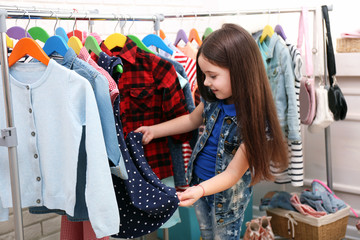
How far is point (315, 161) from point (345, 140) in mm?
288

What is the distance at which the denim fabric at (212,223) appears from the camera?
1.93 m

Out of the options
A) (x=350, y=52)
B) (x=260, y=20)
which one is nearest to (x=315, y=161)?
(x=350, y=52)

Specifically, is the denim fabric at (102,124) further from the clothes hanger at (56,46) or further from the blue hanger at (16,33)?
the blue hanger at (16,33)

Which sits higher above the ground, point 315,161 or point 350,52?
point 350,52

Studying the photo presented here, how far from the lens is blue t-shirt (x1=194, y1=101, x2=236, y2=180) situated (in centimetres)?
190

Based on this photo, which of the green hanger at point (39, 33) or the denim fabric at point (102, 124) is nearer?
the denim fabric at point (102, 124)

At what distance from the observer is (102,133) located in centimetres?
146

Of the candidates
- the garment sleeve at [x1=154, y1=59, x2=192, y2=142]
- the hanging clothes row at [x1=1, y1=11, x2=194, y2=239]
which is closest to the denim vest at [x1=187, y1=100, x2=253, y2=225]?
the garment sleeve at [x1=154, y1=59, x2=192, y2=142]

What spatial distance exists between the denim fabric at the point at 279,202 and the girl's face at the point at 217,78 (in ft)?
4.73

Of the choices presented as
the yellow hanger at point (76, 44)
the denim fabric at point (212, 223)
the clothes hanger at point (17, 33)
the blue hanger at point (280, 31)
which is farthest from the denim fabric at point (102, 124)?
the blue hanger at point (280, 31)

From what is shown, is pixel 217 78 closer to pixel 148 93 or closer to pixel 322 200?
pixel 148 93

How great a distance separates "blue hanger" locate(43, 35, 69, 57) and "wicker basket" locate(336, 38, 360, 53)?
6.90 ft

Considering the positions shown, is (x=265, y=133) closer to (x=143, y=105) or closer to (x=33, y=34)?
(x=143, y=105)

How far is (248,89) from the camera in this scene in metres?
1.74
